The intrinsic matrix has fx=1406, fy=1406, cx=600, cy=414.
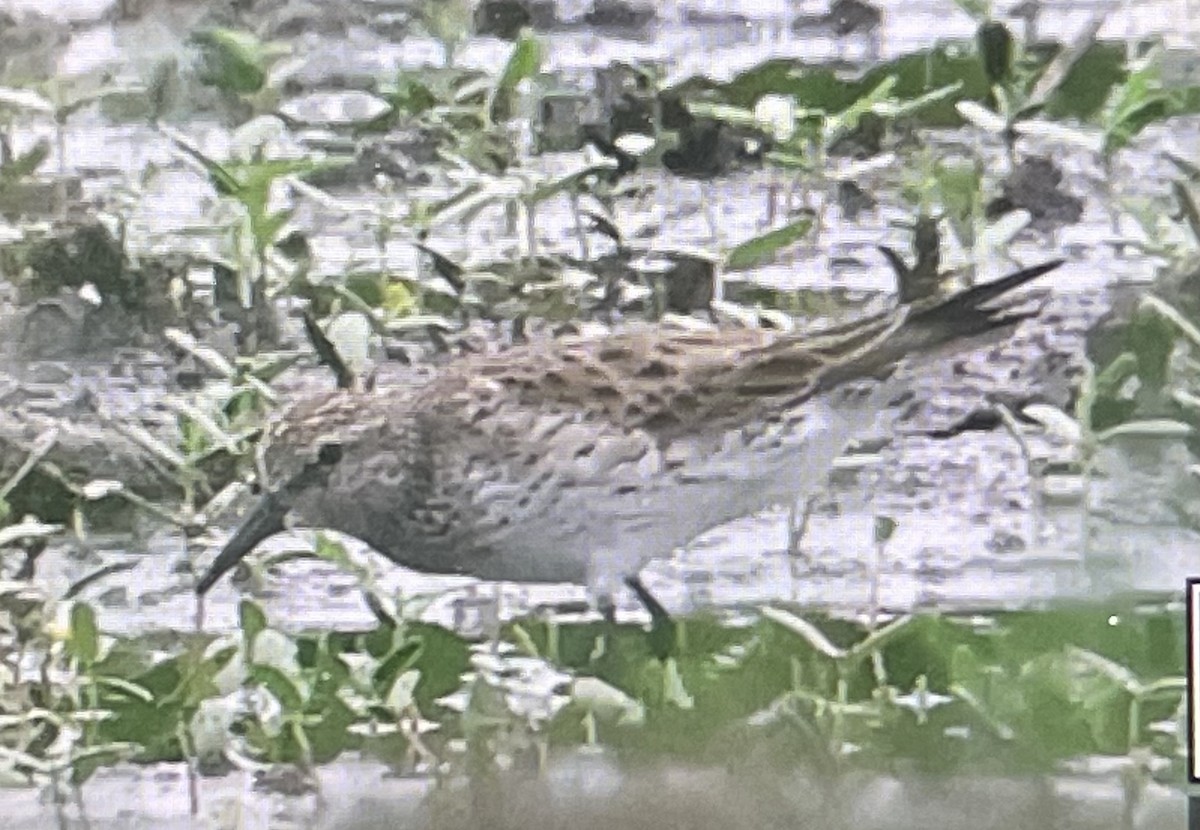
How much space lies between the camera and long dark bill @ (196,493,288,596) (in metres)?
0.85

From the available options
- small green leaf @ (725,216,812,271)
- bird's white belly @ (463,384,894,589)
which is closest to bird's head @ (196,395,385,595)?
bird's white belly @ (463,384,894,589)

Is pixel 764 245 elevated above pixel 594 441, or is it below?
above

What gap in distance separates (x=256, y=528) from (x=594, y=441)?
21cm

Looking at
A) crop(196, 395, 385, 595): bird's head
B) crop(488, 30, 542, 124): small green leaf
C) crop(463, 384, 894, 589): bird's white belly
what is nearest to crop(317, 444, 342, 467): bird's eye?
crop(196, 395, 385, 595): bird's head

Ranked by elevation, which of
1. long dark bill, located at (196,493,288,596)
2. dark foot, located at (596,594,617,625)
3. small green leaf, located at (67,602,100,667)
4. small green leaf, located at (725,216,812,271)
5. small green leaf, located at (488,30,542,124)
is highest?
small green leaf, located at (488,30,542,124)

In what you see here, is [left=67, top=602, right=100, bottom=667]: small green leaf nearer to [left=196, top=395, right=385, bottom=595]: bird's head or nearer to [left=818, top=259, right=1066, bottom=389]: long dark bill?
[left=196, top=395, right=385, bottom=595]: bird's head

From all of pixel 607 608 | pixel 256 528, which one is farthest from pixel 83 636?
pixel 607 608

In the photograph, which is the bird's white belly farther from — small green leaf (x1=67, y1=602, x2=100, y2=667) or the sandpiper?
small green leaf (x1=67, y1=602, x2=100, y2=667)

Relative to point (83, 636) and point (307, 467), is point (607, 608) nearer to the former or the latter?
point (307, 467)

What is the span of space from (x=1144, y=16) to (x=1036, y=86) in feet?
0.24

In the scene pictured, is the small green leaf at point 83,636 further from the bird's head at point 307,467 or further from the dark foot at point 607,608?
the dark foot at point 607,608

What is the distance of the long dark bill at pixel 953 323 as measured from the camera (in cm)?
84

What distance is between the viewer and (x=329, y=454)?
0.84 metres

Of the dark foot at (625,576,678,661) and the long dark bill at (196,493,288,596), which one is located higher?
the long dark bill at (196,493,288,596)
